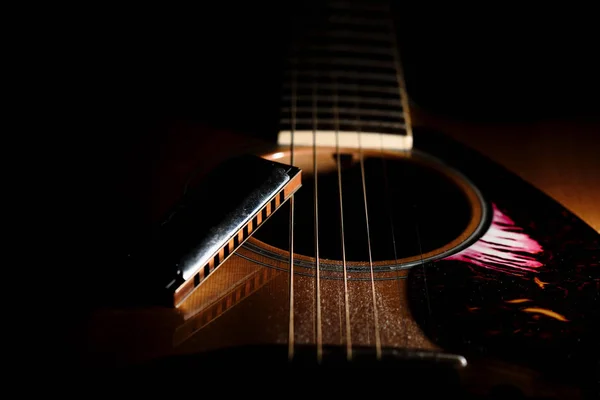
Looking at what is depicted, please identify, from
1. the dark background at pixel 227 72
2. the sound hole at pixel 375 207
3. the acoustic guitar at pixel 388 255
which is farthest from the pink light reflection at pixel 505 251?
the dark background at pixel 227 72

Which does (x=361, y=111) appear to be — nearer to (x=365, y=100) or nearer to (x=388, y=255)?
(x=365, y=100)

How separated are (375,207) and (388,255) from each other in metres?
0.16

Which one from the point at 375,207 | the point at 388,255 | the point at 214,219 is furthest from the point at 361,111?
the point at 214,219

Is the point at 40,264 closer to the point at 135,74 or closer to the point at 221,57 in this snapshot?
the point at 135,74

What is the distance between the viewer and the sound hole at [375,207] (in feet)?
2.85

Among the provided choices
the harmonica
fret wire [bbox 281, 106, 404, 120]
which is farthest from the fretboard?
the harmonica

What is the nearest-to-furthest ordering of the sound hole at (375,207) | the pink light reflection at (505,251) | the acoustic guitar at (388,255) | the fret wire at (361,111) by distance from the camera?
1. the acoustic guitar at (388,255)
2. the pink light reflection at (505,251)
3. the sound hole at (375,207)
4. the fret wire at (361,111)

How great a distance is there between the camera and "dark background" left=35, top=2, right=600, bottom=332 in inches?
35.7

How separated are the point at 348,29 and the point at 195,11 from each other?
1.18 feet

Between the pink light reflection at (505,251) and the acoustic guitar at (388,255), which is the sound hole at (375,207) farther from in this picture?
the pink light reflection at (505,251)

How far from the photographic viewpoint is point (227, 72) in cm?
117

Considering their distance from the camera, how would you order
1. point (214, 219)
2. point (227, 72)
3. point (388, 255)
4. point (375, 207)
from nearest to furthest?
point (214, 219), point (388, 255), point (375, 207), point (227, 72)

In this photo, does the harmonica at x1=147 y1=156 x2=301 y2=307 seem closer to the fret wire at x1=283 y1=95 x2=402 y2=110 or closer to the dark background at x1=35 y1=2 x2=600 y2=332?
the dark background at x1=35 y1=2 x2=600 y2=332

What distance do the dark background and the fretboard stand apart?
0.05 metres
